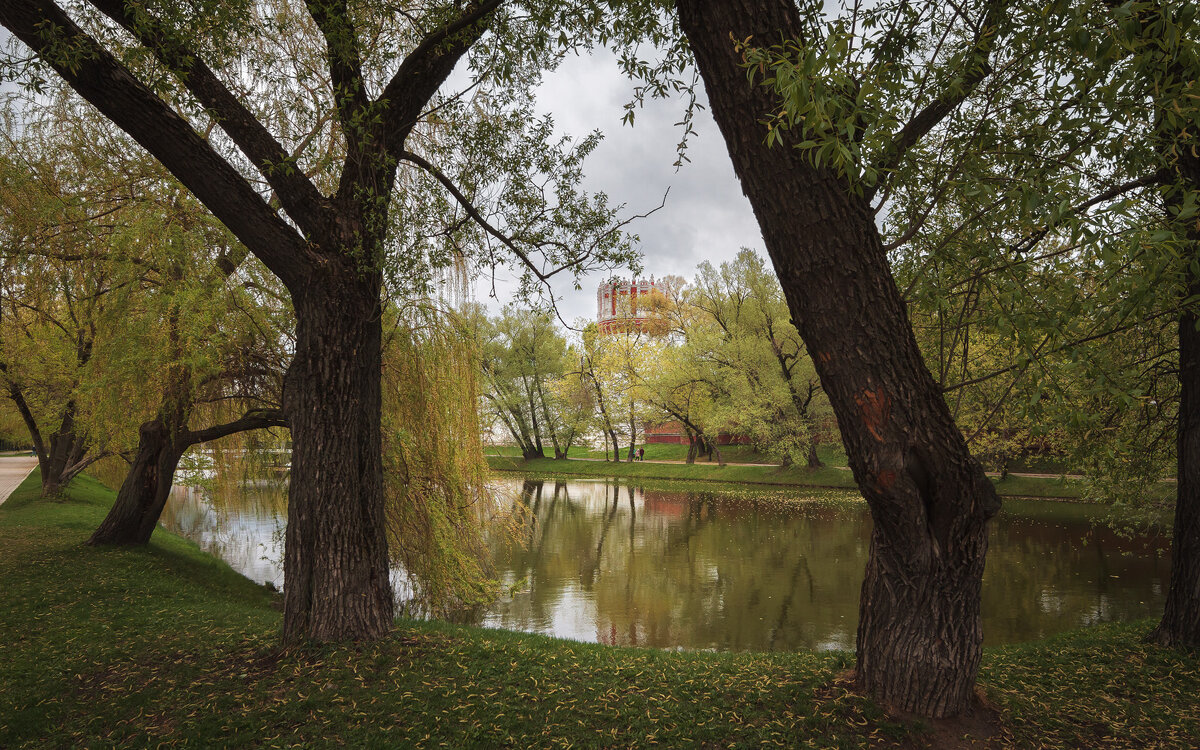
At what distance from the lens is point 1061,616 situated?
872cm

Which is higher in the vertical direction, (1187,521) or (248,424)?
(248,424)

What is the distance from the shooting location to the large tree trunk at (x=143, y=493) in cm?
930

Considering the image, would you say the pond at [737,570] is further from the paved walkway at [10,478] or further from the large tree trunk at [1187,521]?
the paved walkway at [10,478]

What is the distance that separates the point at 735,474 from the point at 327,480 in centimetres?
2542

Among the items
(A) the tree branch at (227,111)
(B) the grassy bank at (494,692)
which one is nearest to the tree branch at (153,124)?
(A) the tree branch at (227,111)

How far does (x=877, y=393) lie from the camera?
3.18 metres

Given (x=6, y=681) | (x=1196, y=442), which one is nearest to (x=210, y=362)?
(x=6, y=681)

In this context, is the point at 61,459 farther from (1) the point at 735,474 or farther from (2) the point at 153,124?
(1) the point at 735,474

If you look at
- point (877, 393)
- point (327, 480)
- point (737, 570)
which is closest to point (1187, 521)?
point (877, 393)

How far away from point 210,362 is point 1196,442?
9.25 metres

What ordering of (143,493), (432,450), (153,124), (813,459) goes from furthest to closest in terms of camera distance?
(813,459) → (143,493) → (432,450) → (153,124)

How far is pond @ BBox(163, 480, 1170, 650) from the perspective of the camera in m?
8.66

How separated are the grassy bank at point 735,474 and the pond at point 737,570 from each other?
2.39 m

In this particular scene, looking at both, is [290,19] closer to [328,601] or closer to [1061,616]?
[328,601]
